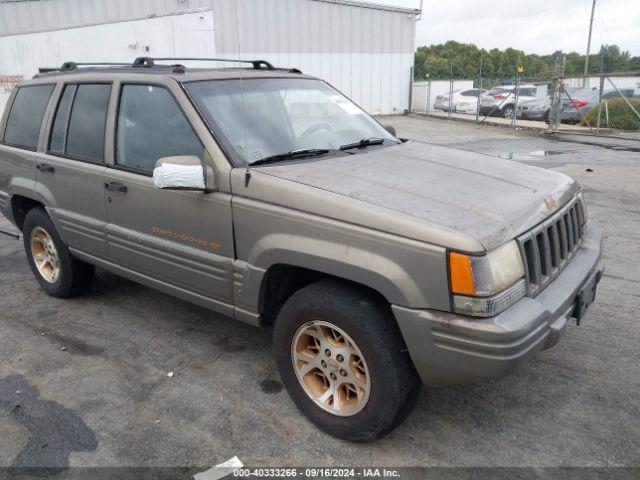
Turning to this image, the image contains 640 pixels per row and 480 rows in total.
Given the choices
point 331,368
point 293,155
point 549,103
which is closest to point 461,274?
point 331,368

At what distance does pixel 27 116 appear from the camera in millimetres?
4621

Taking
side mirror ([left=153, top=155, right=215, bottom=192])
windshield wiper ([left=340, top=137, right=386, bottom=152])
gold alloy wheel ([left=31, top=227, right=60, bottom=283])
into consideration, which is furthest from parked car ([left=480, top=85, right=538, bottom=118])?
side mirror ([left=153, top=155, right=215, bottom=192])

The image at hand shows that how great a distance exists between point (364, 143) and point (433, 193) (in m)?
1.06

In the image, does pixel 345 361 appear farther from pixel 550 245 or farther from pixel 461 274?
pixel 550 245

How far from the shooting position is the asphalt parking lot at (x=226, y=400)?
8.98 feet

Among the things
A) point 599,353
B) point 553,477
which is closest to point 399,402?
point 553,477

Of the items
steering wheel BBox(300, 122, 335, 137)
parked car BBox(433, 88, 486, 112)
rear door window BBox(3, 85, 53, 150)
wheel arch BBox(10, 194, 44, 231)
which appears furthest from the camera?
parked car BBox(433, 88, 486, 112)

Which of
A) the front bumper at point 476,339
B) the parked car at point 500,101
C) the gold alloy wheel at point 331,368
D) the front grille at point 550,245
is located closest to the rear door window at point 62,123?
the gold alloy wheel at point 331,368

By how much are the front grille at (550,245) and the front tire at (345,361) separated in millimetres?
705

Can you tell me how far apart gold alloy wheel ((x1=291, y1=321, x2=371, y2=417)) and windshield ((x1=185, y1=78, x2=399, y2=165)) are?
105cm

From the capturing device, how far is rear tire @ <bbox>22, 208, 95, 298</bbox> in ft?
14.7

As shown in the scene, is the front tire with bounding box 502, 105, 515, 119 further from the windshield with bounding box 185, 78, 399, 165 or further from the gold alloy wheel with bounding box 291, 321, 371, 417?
the gold alloy wheel with bounding box 291, 321, 371, 417

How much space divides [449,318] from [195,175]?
155 centimetres

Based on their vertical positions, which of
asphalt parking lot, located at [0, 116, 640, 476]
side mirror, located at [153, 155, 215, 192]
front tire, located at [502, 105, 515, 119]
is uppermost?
side mirror, located at [153, 155, 215, 192]
